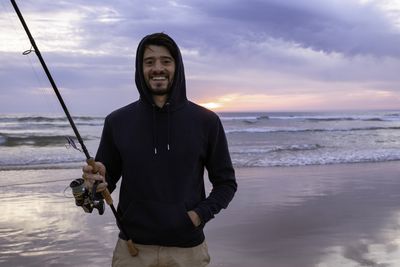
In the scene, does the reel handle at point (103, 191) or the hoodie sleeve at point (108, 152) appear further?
the hoodie sleeve at point (108, 152)

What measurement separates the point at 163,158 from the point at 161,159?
1 cm

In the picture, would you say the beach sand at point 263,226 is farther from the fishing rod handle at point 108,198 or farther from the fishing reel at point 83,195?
the fishing reel at point 83,195

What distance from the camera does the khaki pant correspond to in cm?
218

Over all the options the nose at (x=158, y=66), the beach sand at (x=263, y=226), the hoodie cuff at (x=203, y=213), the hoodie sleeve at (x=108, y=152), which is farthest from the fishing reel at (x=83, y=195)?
the beach sand at (x=263, y=226)

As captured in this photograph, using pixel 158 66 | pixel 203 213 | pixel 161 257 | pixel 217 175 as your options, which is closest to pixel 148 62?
pixel 158 66

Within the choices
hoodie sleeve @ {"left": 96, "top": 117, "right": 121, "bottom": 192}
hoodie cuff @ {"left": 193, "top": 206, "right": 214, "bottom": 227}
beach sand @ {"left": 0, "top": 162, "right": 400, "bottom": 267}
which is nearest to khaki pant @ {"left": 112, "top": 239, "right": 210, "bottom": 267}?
hoodie cuff @ {"left": 193, "top": 206, "right": 214, "bottom": 227}

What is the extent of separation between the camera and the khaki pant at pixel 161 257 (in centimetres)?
218

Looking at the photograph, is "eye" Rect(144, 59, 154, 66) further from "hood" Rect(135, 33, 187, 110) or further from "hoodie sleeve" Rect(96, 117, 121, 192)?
"hoodie sleeve" Rect(96, 117, 121, 192)

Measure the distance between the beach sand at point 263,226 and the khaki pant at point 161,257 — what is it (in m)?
2.83

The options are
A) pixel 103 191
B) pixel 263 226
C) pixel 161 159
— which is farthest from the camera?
pixel 263 226

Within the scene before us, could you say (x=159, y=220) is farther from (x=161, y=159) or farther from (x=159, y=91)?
(x=159, y=91)

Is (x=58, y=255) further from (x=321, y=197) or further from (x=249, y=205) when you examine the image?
(x=321, y=197)

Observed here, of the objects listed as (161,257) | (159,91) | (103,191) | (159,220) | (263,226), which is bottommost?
(263,226)

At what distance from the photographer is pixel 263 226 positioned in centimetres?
645
